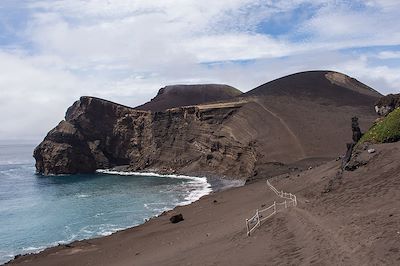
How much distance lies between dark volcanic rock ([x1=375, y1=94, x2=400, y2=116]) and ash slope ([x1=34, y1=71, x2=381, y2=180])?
18.9 meters

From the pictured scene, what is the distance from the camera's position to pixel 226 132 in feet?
241

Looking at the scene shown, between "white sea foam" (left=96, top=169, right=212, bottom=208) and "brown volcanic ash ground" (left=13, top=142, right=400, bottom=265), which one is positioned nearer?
"brown volcanic ash ground" (left=13, top=142, right=400, bottom=265)

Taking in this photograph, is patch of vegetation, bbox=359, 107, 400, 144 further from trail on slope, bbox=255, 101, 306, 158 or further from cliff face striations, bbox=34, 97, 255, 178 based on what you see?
cliff face striations, bbox=34, 97, 255, 178

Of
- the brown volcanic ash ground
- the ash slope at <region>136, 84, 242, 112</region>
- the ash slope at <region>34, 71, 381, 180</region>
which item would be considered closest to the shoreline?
the brown volcanic ash ground

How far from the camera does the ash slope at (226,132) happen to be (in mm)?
63150

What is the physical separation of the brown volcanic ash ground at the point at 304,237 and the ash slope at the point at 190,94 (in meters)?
89.6

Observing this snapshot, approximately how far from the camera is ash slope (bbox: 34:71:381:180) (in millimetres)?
63150

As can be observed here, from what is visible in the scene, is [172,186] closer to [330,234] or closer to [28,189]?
[28,189]

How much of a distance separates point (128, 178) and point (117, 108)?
26286 millimetres

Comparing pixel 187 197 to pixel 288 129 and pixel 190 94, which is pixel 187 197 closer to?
pixel 288 129

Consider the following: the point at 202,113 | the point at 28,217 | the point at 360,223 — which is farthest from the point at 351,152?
the point at 202,113

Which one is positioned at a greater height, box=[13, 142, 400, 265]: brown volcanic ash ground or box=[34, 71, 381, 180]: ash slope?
box=[34, 71, 381, 180]: ash slope

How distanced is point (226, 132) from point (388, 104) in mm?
40822

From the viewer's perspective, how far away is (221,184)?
191 ft
